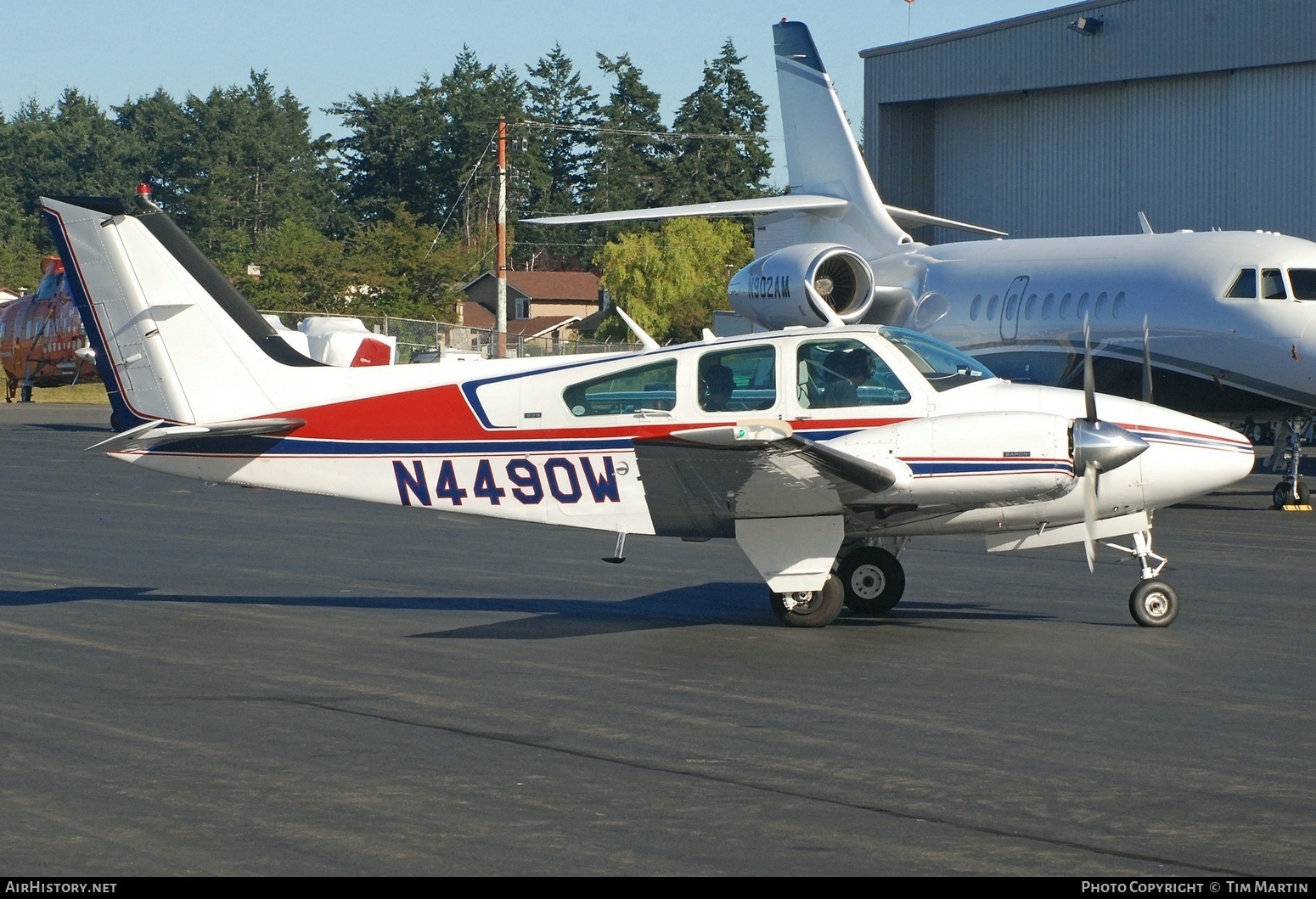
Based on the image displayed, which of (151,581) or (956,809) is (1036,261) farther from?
(956,809)

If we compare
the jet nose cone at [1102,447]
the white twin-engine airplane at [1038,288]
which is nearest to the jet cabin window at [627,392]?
the jet nose cone at [1102,447]

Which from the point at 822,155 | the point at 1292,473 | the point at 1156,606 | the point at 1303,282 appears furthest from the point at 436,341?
the point at 1156,606

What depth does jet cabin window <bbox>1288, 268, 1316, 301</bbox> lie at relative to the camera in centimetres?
1953

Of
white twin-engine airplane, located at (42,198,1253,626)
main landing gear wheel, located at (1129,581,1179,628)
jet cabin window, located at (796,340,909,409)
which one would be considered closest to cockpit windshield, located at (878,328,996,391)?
white twin-engine airplane, located at (42,198,1253,626)

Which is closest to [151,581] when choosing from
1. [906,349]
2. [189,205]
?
[906,349]

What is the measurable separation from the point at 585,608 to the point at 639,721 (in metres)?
4.13

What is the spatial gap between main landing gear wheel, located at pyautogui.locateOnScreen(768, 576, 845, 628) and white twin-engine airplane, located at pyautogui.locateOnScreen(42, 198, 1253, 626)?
13mm

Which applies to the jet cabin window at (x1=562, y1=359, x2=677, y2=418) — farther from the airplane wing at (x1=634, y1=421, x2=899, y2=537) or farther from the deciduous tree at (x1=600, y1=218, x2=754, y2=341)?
the deciduous tree at (x1=600, y1=218, x2=754, y2=341)

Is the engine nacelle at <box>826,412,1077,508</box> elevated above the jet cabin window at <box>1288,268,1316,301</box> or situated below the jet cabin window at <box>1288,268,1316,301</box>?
below

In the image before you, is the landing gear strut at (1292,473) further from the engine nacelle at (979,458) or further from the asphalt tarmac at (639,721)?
the engine nacelle at (979,458)

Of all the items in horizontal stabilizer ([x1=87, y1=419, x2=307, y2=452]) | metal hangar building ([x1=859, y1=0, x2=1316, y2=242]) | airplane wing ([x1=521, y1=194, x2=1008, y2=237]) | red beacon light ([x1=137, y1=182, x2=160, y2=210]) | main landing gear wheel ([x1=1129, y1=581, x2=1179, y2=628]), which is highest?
metal hangar building ([x1=859, y1=0, x2=1316, y2=242])

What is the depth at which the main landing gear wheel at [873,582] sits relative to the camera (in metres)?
11.7

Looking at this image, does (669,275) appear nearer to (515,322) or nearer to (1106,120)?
(515,322)

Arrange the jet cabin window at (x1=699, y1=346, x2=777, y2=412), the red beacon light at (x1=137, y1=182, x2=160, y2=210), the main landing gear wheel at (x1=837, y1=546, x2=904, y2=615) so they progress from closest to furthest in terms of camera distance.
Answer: the jet cabin window at (x1=699, y1=346, x2=777, y2=412)
the main landing gear wheel at (x1=837, y1=546, x2=904, y2=615)
the red beacon light at (x1=137, y1=182, x2=160, y2=210)
